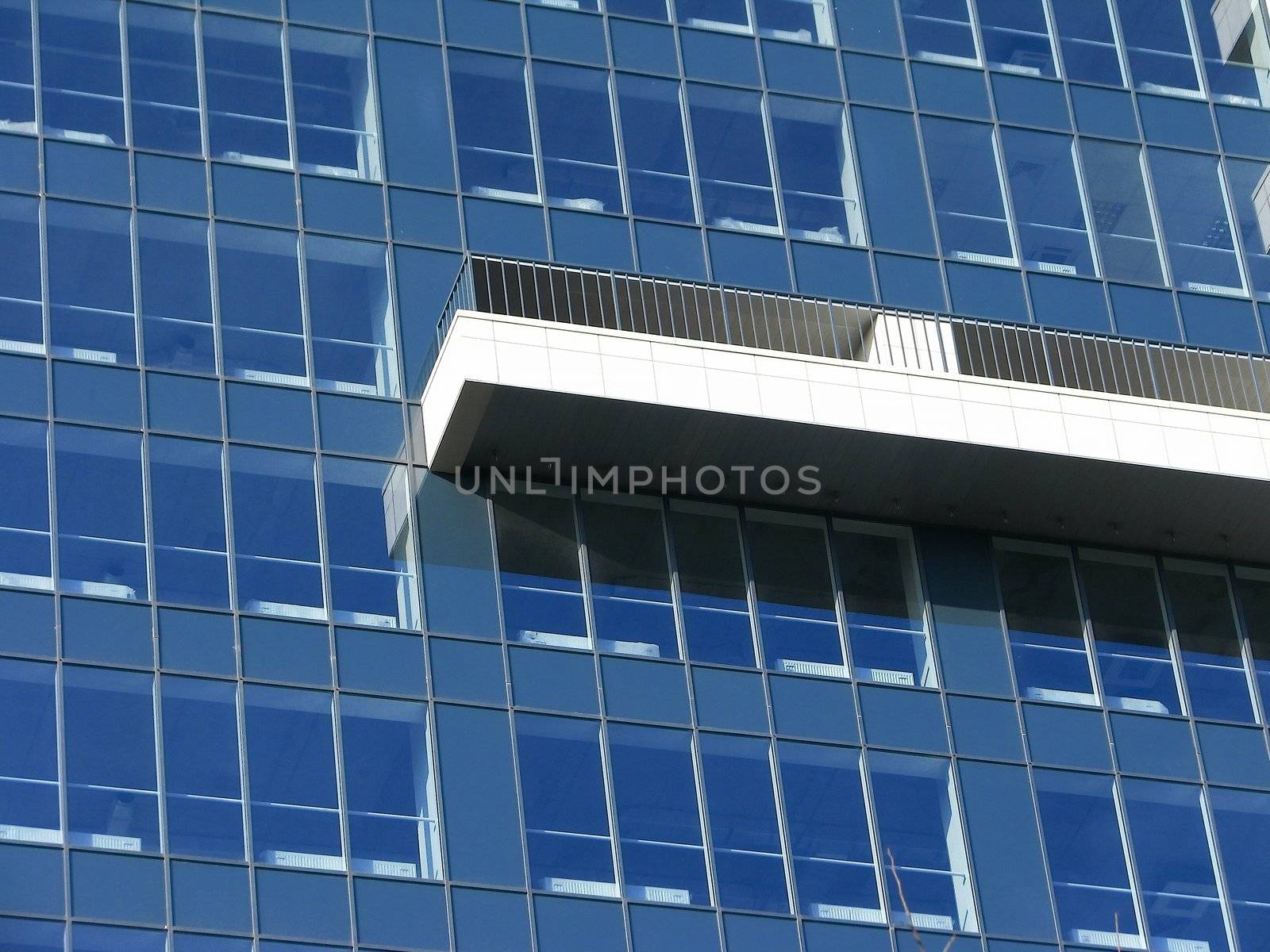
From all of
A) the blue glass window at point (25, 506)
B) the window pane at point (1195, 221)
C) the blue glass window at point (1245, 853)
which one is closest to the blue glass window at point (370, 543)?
the blue glass window at point (25, 506)

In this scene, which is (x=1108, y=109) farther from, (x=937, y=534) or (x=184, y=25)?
(x=184, y=25)

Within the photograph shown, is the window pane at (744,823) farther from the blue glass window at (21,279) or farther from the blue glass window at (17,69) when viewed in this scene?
the blue glass window at (17,69)

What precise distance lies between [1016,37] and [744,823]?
16352mm

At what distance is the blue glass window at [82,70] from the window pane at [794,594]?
1184cm

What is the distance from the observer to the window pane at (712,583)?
41500mm

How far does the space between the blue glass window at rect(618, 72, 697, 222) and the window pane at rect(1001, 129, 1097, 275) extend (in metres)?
5.68

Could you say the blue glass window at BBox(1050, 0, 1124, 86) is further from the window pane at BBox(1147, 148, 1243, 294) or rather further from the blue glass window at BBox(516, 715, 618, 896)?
the blue glass window at BBox(516, 715, 618, 896)

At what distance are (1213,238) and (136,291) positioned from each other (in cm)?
1821

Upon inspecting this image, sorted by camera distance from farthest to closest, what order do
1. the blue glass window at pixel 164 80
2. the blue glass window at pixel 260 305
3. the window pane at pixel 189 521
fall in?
the blue glass window at pixel 164 80
the blue glass window at pixel 260 305
the window pane at pixel 189 521

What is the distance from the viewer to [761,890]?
39500 mm

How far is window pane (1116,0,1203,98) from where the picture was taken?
49375 mm

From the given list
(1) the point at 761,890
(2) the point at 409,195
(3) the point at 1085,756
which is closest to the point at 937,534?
(3) the point at 1085,756

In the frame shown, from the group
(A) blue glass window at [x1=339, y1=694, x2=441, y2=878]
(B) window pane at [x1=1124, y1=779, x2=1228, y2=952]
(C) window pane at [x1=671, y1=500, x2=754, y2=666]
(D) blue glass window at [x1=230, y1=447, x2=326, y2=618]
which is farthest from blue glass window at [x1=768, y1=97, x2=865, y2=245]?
(A) blue glass window at [x1=339, y1=694, x2=441, y2=878]

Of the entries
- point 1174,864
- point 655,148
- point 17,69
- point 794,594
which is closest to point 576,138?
point 655,148
